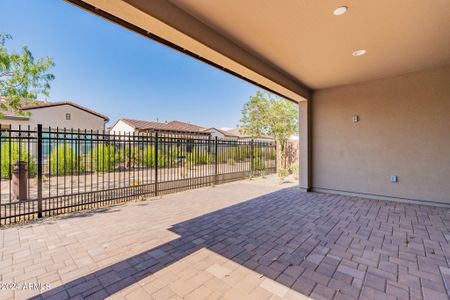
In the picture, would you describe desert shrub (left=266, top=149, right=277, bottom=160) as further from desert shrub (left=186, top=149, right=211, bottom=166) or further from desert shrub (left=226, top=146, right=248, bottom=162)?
desert shrub (left=186, top=149, right=211, bottom=166)

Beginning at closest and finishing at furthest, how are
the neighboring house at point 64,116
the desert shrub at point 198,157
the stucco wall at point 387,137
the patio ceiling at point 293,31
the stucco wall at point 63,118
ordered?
the patio ceiling at point 293,31 < the stucco wall at point 387,137 < the desert shrub at point 198,157 < the neighboring house at point 64,116 < the stucco wall at point 63,118

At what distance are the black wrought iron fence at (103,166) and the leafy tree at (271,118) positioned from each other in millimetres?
1607

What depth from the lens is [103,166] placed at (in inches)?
201

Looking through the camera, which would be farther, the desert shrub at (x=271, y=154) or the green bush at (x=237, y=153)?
the desert shrub at (x=271, y=154)

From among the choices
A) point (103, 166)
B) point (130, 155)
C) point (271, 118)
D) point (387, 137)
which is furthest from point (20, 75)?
point (271, 118)

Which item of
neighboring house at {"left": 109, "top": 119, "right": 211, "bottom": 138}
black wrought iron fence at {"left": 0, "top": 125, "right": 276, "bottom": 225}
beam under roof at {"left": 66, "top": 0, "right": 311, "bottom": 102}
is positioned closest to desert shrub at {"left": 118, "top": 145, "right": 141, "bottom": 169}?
black wrought iron fence at {"left": 0, "top": 125, "right": 276, "bottom": 225}

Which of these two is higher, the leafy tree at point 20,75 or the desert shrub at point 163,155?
the leafy tree at point 20,75

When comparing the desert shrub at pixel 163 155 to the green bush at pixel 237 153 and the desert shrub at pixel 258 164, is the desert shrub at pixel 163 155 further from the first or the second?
the desert shrub at pixel 258 164

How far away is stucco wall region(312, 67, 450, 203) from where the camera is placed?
455 centimetres

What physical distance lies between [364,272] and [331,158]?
4205 mm

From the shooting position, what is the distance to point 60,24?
7125mm

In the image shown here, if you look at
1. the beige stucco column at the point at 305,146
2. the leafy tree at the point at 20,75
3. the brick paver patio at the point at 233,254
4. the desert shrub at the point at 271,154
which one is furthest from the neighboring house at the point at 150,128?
the brick paver patio at the point at 233,254

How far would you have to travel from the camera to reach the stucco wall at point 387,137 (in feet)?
14.9

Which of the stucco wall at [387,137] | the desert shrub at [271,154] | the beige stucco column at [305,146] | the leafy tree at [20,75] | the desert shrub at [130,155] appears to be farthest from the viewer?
the desert shrub at [271,154]
